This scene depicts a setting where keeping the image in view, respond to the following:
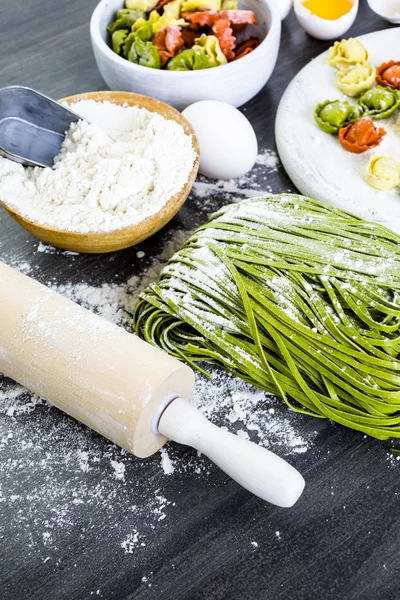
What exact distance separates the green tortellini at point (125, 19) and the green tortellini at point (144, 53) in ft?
0.32

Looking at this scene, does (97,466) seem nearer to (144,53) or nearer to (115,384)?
(115,384)

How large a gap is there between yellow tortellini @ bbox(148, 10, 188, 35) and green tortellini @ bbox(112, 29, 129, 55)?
0.07 meters

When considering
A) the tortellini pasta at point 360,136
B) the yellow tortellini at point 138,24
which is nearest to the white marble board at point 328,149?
the tortellini pasta at point 360,136

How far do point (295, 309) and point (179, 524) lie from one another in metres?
0.35

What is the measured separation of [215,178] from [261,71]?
0.83 feet

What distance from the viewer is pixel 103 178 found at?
1127 mm

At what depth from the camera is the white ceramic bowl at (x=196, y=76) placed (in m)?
1.34

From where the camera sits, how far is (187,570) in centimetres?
89

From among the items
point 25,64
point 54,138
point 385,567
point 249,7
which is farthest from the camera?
point 25,64

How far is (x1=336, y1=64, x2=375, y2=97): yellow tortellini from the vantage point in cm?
141

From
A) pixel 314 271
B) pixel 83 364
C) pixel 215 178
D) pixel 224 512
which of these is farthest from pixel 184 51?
pixel 224 512

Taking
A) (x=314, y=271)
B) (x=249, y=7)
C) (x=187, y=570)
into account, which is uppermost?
(x=249, y=7)

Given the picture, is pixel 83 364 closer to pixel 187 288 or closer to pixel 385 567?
pixel 187 288

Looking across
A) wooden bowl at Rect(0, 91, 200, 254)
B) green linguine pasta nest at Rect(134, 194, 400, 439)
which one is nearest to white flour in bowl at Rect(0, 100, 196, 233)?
wooden bowl at Rect(0, 91, 200, 254)
